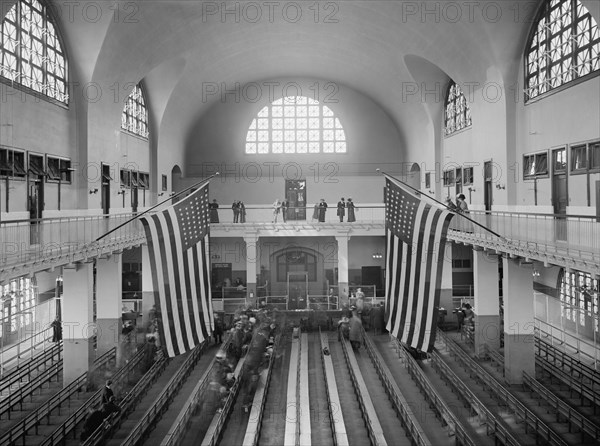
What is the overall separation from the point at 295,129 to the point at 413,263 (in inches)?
1046

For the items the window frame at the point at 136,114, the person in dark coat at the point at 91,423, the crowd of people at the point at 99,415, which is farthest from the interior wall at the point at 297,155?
the person in dark coat at the point at 91,423

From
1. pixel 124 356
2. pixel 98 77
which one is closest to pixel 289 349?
pixel 124 356

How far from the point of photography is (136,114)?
1031 inches

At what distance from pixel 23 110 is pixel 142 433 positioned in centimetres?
948

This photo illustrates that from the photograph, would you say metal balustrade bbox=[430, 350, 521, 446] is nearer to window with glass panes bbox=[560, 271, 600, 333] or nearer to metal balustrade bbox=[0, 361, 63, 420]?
window with glass panes bbox=[560, 271, 600, 333]

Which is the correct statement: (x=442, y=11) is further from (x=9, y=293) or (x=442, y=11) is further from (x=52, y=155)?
(x=9, y=293)

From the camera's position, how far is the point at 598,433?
12.6 meters

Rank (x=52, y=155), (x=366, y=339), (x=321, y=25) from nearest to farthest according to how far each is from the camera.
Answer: (x=52, y=155), (x=366, y=339), (x=321, y=25)

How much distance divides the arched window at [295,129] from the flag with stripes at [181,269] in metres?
24.5

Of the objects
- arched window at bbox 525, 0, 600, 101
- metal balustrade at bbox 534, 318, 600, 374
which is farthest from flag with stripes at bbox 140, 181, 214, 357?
metal balustrade at bbox 534, 318, 600, 374

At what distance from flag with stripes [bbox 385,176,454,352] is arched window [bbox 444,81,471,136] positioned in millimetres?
15415

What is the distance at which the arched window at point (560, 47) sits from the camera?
15.5 m

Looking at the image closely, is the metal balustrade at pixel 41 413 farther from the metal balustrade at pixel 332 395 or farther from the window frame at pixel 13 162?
the metal balustrade at pixel 332 395

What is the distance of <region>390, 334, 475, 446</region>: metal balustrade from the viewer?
12.5m
